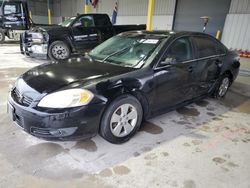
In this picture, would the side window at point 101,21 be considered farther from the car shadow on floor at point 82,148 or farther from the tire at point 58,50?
the car shadow on floor at point 82,148

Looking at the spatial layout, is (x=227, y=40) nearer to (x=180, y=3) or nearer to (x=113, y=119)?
(x=180, y=3)

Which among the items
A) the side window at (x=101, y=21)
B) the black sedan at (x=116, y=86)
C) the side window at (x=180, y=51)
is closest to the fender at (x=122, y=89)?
the black sedan at (x=116, y=86)

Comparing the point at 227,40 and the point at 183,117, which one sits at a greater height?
the point at 227,40

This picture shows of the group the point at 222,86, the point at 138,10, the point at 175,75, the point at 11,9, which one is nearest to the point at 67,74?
the point at 175,75

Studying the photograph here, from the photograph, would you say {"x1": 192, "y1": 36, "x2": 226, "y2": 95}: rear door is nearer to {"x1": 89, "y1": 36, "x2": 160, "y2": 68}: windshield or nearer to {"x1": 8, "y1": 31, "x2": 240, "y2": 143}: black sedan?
{"x1": 8, "y1": 31, "x2": 240, "y2": 143}: black sedan

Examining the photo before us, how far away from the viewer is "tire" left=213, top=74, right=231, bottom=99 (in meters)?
Answer: 3.75

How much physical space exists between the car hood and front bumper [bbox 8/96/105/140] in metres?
0.25

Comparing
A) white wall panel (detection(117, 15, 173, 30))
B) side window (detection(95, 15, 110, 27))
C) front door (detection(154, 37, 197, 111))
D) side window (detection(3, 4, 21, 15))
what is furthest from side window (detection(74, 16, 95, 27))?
white wall panel (detection(117, 15, 173, 30))

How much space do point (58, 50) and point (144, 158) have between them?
18.1ft

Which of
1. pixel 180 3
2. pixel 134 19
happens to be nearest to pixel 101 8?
pixel 134 19

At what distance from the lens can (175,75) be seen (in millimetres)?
2725

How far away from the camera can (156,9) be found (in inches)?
493

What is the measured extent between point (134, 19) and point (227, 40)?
6476 millimetres

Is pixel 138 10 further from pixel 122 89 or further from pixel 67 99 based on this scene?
pixel 67 99
